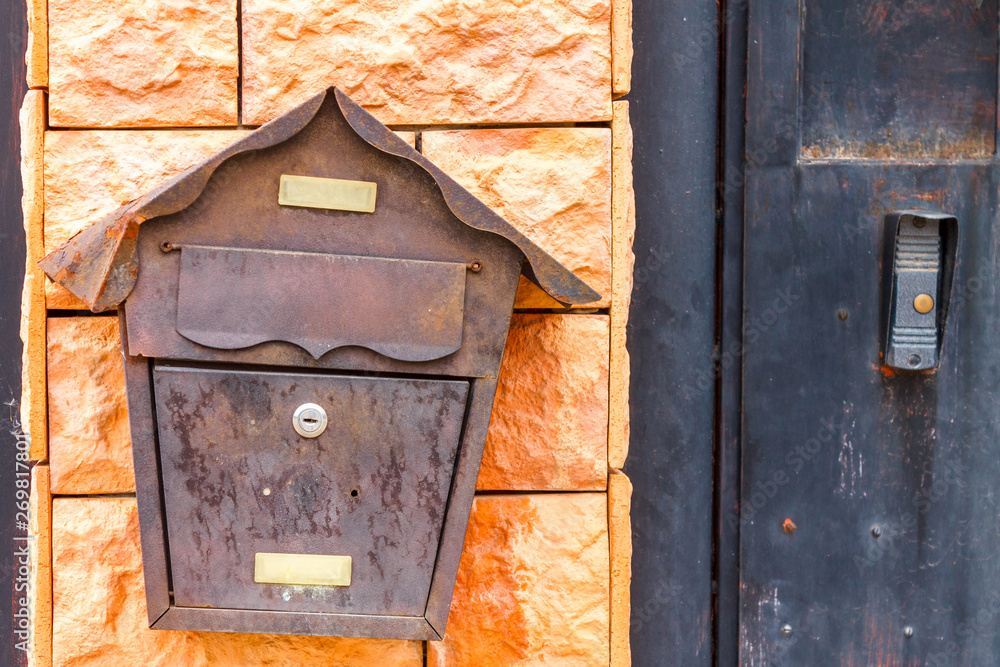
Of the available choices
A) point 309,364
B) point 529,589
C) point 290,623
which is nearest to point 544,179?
point 309,364

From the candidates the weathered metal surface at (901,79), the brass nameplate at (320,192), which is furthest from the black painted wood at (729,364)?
the brass nameplate at (320,192)

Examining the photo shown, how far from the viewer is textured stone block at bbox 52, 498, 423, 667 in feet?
4.50

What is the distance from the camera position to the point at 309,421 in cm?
112

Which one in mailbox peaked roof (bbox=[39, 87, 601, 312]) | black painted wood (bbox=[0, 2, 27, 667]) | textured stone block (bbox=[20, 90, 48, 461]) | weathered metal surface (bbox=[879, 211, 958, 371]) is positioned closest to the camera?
Result: mailbox peaked roof (bbox=[39, 87, 601, 312])

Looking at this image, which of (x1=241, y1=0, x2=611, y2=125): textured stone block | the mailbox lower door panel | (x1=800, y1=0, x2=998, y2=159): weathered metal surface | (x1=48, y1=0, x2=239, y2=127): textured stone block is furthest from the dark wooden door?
(x1=48, y1=0, x2=239, y2=127): textured stone block

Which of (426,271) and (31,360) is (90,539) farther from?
(426,271)

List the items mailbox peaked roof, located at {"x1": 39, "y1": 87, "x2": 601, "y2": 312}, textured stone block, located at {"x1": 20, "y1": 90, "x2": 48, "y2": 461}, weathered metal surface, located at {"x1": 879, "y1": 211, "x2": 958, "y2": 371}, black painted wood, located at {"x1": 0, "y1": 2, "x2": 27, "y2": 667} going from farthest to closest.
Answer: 1. black painted wood, located at {"x1": 0, "y1": 2, "x2": 27, "y2": 667}
2. weathered metal surface, located at {"x1": 879, "y1": 211, "x2": 958, "y2": 371}
3. textured stone block, located at {"x1": 20, "y1": 90, "x2": 48, "y2": 461}
4. mailbox peaked roof, located at {"x1": 39, "y1": 87, "x2": 601, "y2": 312}

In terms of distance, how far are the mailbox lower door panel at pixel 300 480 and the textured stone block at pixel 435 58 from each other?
64 centimetres

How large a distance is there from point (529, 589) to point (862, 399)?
93 cm

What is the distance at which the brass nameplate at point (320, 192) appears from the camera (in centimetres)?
111

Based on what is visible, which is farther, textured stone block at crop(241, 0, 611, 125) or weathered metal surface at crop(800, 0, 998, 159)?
weathered metal surface at crop(800, 0, 998, 159)

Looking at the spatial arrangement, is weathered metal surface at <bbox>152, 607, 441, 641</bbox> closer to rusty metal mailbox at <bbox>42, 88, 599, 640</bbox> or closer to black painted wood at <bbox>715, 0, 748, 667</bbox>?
rusty metal mailbox at <bbox>42, 88, 599, 640</bbox>

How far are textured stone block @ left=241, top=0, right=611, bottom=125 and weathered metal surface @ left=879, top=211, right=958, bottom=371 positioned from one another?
0.77m

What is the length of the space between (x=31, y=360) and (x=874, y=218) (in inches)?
75.9
